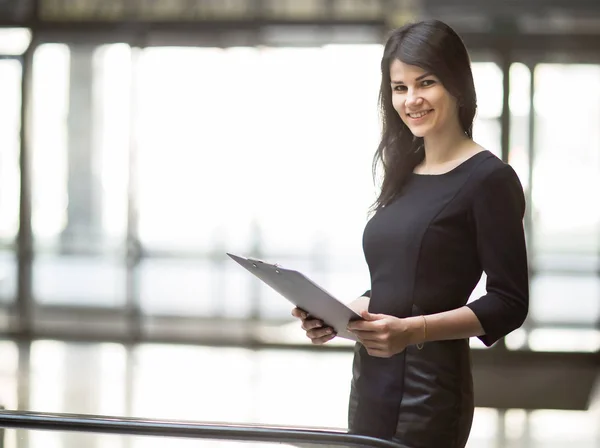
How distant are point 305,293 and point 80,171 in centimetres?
693

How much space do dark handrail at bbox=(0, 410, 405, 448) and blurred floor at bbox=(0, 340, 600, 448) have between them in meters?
2.69

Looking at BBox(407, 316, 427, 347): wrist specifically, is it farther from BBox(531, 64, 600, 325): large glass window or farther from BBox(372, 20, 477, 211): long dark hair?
BBox(531, 64, 600, 325): large glass window

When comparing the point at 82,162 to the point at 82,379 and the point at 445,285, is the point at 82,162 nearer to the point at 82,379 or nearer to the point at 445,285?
the point at 82,379

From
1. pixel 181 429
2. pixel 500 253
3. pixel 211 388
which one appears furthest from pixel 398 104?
pixel 211 388

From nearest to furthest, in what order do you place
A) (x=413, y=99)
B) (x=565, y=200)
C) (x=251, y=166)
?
(x=413, y=99) → (x=565, y=200) → (x=251, y=166)

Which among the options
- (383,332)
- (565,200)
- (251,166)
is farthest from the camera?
(251,166)

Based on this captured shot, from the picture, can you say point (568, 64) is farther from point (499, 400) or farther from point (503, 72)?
point (499, 400)

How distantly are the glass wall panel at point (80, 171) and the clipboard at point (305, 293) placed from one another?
6.53m

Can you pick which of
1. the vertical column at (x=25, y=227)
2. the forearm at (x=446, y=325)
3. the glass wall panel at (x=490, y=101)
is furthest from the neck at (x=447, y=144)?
the vertical column at (x=25, y=227)

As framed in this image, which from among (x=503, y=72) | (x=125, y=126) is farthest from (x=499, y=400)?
(x=125, y=126)

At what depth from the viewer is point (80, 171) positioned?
8.05 meters

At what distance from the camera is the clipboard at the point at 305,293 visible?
142 centimetres

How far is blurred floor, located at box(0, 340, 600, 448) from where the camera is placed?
4816mm

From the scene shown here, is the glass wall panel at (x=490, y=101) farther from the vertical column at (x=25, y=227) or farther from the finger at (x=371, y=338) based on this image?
the finger at (x=371, y=338)
